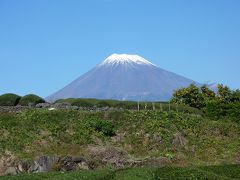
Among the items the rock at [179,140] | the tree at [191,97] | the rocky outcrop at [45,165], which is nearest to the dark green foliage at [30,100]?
the rock at [179,140]

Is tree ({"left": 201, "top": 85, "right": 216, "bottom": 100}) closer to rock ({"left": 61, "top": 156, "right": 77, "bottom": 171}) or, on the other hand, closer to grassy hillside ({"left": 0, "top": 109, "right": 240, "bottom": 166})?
grassy hillside ({"left": 0, "top": 109, "right": 240, "bottom": 166})

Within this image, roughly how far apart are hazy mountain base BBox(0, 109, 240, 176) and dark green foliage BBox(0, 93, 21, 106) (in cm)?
1120

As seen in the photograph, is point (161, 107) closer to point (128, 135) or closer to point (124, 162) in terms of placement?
point (128, 135)

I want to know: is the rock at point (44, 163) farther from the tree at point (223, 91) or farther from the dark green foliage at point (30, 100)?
the tree at point (223, 91)

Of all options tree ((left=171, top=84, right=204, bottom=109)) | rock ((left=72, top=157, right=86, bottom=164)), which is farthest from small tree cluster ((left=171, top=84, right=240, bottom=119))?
rock ((left=72, top=157, right=86, bottom=164))

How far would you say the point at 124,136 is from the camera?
5378cm

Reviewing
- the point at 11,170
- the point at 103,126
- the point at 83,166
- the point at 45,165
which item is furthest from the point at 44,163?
the point at 103,126

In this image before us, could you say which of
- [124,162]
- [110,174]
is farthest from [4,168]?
[110,174]

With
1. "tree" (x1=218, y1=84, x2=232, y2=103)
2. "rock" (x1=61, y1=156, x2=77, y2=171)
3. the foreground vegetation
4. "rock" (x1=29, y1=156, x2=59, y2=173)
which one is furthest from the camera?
"tree" (x1=218, y1=84, x2=232, y2=103)

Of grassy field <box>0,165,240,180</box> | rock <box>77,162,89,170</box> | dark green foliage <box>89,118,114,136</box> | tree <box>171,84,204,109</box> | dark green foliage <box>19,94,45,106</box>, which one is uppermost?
tree <box>171,84,204,109</box>

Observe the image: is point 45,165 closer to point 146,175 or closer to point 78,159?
point 78,159

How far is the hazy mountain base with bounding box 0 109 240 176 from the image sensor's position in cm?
4822

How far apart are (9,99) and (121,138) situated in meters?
19.2

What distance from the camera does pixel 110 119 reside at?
Result: 186 ft
